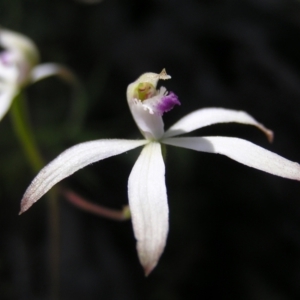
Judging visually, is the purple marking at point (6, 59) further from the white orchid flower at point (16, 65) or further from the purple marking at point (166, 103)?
the purple marking at point (166, 103)

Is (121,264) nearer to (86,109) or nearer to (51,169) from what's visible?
(86,109)

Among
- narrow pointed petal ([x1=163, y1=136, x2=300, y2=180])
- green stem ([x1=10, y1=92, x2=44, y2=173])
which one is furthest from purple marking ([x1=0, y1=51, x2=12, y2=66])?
narrow pointed petal ([x1=163, y1=136, x2=300, y2=180])

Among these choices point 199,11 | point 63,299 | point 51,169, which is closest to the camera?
point 51,169

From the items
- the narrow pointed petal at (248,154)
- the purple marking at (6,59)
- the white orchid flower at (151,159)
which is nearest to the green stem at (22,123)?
the purple marking at (6,59)

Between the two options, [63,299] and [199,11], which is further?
[199,11]

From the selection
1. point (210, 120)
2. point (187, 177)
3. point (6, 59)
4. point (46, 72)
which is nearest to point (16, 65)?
point (6, 59)

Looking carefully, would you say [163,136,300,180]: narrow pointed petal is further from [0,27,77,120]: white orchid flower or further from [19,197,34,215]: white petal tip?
[0,27,77,120]: white orchid flower

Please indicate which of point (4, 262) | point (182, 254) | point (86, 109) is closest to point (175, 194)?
point (182, 254)
